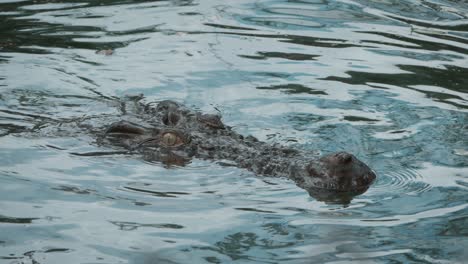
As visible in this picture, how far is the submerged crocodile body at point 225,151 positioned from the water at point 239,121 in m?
0.14

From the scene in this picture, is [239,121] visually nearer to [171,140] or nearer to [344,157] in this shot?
[171,140]

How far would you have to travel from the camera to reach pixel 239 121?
9414 millimetres

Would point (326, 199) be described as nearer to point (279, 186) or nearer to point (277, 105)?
point (279, 186)

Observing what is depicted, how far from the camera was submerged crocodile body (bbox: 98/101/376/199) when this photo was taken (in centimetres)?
714

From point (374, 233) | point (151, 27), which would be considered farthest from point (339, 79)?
point (374, 233)

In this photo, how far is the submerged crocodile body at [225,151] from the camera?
281 inches

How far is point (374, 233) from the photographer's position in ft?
20.6

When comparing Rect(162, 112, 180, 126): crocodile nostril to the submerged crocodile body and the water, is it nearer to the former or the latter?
the submerged crocodile body

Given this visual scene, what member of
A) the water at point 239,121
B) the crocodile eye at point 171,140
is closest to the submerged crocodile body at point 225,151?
the crocodile eye at point 171,140

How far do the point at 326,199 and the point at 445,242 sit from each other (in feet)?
3.57

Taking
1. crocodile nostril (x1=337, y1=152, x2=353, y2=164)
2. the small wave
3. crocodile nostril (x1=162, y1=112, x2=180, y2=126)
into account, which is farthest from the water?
crocodile nostril (x1=162, y1=112, x2=180, y2=126)

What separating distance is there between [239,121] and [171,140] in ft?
4.00

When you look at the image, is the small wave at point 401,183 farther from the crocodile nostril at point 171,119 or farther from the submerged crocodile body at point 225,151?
the crocodile nostril at point 171,119

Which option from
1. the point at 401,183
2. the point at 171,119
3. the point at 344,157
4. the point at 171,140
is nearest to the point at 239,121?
the point at 171,119
